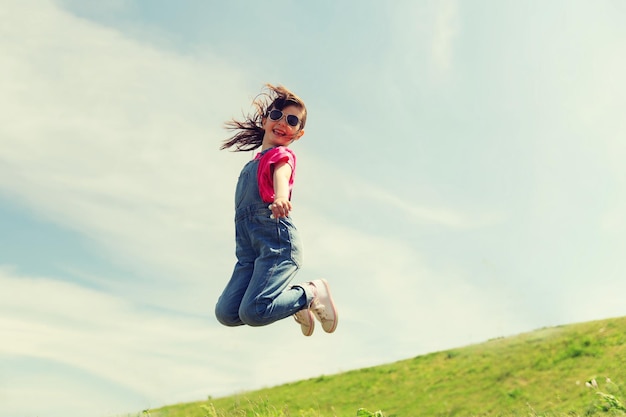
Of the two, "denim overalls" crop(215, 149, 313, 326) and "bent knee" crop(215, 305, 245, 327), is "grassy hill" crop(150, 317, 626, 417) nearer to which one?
"bent knee" crop(215, 305, 245, 327)

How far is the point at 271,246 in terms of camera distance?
5.61 m

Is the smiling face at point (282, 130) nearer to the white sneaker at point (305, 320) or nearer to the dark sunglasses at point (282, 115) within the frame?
the dark sunglasses at point (282, 115)

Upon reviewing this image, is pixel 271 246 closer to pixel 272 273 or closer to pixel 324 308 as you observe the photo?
pixel 272 273

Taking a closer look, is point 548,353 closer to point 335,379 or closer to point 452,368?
point 452,368

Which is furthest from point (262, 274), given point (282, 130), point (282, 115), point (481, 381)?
point (481, 381)

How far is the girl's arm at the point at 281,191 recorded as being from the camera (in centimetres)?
504

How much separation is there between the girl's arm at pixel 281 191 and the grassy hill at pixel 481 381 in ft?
28.2

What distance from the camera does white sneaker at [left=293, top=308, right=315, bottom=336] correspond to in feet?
19.6

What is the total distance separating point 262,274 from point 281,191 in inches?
32.3

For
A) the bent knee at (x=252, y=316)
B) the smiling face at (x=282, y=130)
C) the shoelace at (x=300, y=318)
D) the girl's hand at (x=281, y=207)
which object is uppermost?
the smiling face at (x=282, y=130)

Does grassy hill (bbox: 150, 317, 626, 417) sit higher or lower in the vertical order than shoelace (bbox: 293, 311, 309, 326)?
higher

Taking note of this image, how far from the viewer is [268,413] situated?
301 inches

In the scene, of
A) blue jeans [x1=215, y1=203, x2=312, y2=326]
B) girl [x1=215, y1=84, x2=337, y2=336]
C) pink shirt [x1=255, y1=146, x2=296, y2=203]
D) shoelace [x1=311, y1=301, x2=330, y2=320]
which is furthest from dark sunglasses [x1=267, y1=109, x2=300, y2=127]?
shoelace [x1=311, y1=301, x2=330, y2=320]

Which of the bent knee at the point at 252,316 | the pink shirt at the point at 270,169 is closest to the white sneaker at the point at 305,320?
the bent knee at the point at 252,316
